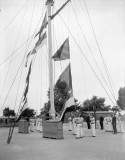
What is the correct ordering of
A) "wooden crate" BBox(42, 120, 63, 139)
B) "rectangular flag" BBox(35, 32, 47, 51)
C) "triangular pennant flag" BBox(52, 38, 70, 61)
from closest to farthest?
"wooden crate" BBox(42, 120, 63, 139), "triangular pennant flag" BBox(52, 38, 70, 61), "rectangular flag" BBox(35, 32, 47, 51)

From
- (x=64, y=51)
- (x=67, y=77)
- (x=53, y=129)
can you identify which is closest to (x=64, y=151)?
(x=53, y=129)

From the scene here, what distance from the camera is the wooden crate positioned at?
1331cm

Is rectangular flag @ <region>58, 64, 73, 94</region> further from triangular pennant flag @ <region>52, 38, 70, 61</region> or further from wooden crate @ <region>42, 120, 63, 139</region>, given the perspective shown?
wooden crate @ <region>42, 120, 63, 139</region>

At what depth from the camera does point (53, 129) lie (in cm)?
1366

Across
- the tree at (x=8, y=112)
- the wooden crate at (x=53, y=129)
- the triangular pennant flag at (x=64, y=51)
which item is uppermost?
the triangular pennant flag at (x=64, y=51)

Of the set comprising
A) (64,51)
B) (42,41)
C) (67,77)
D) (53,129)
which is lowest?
(53,129)

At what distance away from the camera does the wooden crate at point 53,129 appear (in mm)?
13312

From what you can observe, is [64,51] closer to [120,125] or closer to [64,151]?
[64,151]

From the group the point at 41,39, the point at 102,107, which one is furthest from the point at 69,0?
the point at 102,107

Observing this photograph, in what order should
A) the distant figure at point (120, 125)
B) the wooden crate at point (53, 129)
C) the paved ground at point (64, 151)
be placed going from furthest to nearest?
the distant figure at point (120, 125) → the wooden crate at point (53, 129) → the paved ground at point (64, 151)

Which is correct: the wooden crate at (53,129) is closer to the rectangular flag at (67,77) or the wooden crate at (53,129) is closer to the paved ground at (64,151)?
the paved ground at (64,151)

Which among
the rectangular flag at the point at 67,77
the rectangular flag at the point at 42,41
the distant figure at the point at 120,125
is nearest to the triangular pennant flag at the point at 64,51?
the rectangular flag at the point at 67,77

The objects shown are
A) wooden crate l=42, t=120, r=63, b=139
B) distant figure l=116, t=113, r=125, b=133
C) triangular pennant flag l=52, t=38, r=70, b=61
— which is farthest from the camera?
distant figure l=116, t=113, r=125, b=133

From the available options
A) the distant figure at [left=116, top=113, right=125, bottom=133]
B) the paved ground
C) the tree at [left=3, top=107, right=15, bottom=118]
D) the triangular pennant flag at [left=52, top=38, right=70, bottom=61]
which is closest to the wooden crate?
the paved ground
